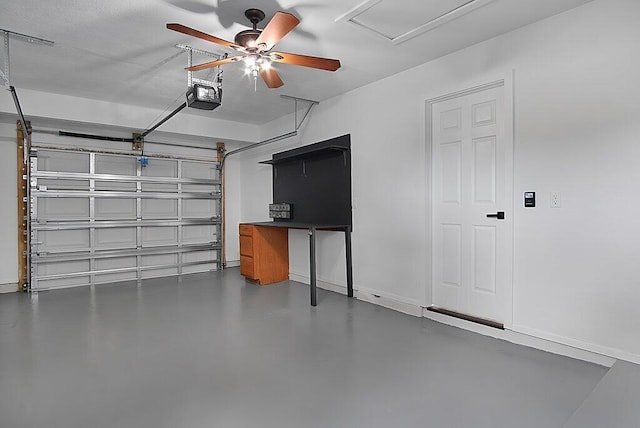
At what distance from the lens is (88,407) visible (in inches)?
83.0

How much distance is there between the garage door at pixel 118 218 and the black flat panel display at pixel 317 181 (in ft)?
5.13

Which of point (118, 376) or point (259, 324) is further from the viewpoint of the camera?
point (259, 324)

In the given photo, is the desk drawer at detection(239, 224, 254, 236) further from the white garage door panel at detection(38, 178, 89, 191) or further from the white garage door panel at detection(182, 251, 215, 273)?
the white garage door panel at detection(38, 178, 89, 191)

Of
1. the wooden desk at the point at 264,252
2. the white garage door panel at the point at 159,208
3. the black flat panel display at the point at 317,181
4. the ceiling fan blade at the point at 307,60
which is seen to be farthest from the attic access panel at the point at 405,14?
the white garage door panel at the point at 159,208

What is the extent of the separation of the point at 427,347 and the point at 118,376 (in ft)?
7.46

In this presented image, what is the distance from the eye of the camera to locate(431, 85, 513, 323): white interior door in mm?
3215

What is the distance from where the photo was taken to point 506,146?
3.12m

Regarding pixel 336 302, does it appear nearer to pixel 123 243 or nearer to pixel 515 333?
pixel 515 333

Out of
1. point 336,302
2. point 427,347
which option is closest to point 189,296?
point 336,302

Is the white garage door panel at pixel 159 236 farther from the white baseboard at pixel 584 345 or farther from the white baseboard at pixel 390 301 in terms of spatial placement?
the white baseboard at pixel 584 345

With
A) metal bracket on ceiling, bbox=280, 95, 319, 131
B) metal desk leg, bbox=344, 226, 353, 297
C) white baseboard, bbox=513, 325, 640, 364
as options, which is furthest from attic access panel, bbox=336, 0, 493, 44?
white baseboard, bbox=513, 325, 640, 364

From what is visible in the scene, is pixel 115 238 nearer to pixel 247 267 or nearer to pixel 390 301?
pixel 247 267

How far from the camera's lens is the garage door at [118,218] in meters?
5.23

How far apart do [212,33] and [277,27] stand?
1009mm
